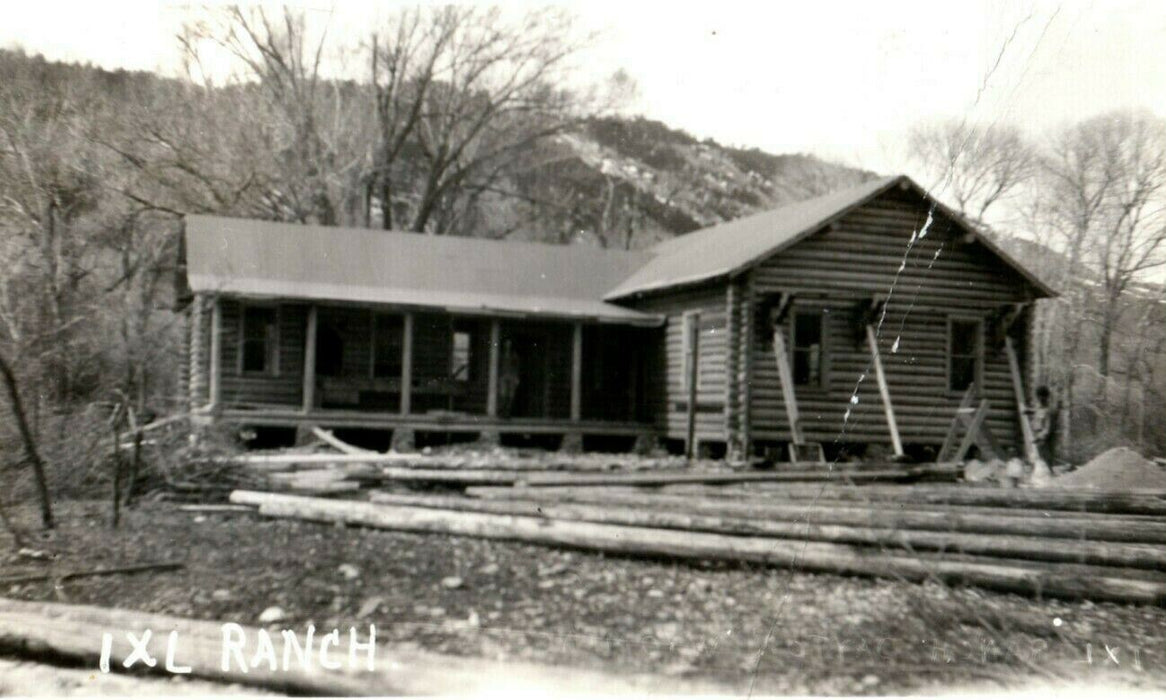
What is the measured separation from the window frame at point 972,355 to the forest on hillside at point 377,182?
6.93ft

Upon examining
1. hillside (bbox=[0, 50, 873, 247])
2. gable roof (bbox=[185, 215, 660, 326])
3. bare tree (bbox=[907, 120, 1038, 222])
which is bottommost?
gable roof (bbox=[185, 215, 660, 326])

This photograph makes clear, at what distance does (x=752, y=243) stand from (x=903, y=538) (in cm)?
1256

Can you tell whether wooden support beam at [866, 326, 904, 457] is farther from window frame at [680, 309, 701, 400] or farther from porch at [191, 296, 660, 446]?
porch at [191, 296, 660, 446]

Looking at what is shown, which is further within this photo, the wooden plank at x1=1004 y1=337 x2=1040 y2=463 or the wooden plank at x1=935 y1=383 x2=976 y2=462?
the wooden plank at x1=1004 y1=337 x2=1040 y2=463

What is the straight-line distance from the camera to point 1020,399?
19.5 metres

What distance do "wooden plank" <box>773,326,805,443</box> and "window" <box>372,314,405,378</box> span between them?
807 cm

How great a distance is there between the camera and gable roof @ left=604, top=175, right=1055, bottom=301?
18.5 meters

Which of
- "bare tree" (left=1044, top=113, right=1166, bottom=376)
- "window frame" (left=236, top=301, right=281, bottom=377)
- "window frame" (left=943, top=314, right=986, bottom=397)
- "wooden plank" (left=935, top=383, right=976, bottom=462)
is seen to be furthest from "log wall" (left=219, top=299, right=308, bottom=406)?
"bare tree" (left=1044, top=113, right=1166, bottom=376)

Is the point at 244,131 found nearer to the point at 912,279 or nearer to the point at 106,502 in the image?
the point at 912,279

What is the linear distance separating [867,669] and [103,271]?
24608 mm

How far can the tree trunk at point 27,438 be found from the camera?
820cm

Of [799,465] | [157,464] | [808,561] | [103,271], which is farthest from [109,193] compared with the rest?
[808,561]

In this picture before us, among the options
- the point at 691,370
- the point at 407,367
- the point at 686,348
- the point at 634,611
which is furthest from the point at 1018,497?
the point at 407,367

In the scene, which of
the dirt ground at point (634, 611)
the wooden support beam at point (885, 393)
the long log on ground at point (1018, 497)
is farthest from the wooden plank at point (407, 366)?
the dirt ground at point (634, 611)
